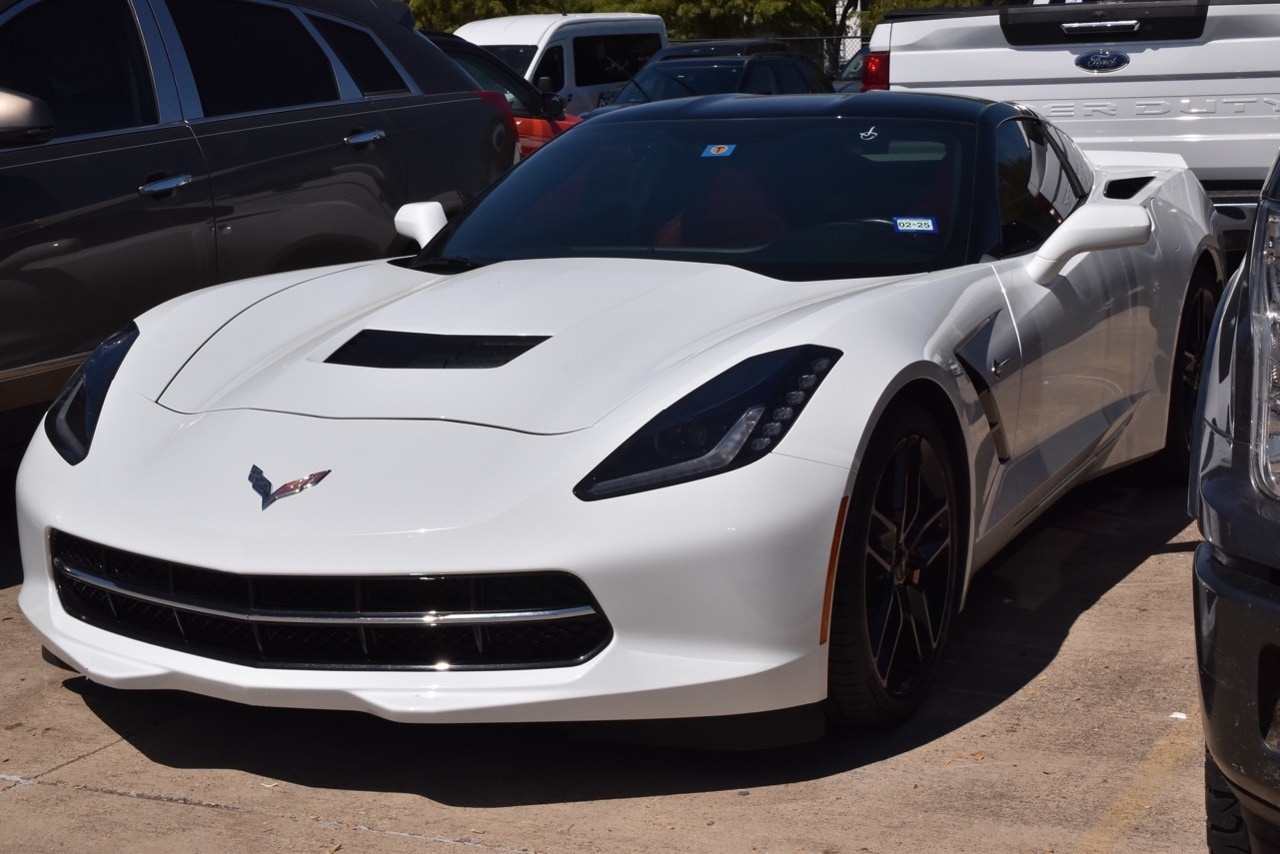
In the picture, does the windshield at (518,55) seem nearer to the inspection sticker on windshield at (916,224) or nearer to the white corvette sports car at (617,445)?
the white corvette sports car at (617,445)

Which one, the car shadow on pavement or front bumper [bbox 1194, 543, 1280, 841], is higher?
front bumper [bbox 1194, 543, 1280, 841]

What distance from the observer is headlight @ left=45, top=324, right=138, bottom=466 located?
150 inches

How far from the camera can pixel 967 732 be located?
144 inches

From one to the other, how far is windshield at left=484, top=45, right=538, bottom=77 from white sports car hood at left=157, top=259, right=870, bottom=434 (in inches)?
604

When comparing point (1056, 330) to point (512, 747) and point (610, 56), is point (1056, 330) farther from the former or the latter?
point (610, 56)

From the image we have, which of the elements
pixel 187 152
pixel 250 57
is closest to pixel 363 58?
pixel 250 57

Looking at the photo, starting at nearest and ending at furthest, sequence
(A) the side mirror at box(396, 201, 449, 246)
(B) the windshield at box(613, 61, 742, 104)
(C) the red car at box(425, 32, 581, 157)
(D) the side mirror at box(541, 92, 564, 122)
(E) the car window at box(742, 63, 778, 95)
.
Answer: (A) the side mirror at box(396, 201, 449, 246) → (D) the side mirror at box(541, 92, 564, 122) → (C) the red car at box(425, 32, 581, 157) → (B) the windshield at box(613, 61, 742, 104) → (E) the car window at box(742, 63, 778, 95)

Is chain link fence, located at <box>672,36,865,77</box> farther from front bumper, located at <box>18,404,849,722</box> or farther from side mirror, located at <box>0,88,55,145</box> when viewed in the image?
front bumper, located at <box>18,404,849,722</box>

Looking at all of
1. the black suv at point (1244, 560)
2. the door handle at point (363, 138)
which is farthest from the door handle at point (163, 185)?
the black suv at point (1244, 560)

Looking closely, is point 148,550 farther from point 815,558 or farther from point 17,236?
point 17,236

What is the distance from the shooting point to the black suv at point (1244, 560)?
2328 mm

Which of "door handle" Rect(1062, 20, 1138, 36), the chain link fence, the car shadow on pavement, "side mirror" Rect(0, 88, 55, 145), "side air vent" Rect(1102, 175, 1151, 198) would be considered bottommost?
the chain link fence

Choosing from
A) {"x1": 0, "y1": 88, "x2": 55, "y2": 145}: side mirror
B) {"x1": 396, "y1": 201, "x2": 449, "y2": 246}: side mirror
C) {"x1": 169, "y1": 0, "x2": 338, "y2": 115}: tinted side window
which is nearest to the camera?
{"x1": 0, "y1": 88, "x2": 55, "y2": 145}: side mirror

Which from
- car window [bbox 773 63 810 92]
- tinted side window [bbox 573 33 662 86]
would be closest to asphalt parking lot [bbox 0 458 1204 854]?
car window [bbox 773 63 810 92]
